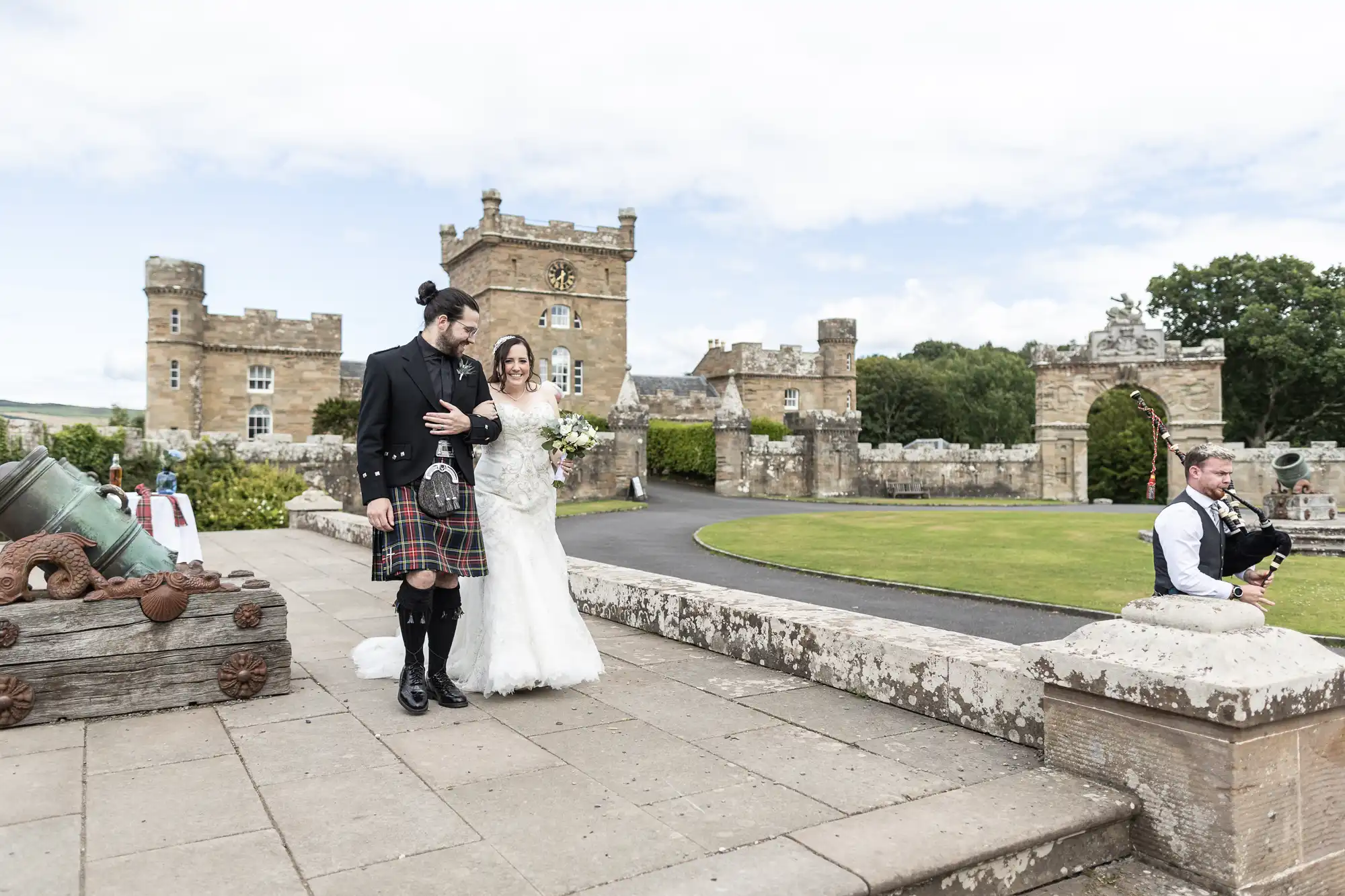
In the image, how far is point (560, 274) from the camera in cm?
4775

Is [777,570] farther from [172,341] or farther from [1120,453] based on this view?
[172,341]

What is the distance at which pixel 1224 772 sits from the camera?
2969 millimetres

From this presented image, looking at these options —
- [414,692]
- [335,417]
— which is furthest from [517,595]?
[335,417]

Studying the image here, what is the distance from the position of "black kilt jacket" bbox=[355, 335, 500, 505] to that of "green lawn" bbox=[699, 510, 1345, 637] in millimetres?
7663

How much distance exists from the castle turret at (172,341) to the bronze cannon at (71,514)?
42308 millimetres

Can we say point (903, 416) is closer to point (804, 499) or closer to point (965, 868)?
point (804, 499)

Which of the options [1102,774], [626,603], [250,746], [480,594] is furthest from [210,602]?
[1102,774]

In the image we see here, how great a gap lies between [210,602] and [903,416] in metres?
63.4

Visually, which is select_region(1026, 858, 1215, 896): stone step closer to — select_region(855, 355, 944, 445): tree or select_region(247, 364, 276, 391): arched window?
select_region(247, 364, 276, 391): arched window

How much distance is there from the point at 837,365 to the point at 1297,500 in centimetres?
3732

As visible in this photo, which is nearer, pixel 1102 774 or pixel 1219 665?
pixel 1219 665

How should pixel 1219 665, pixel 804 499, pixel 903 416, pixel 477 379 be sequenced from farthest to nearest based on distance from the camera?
1. pixel 903 416
2. pixel 804 499
3. pixel 477 379
4. pixel 1219 665

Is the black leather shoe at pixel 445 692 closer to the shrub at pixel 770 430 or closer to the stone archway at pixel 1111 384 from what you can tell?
the stone archway at pixel 1111 384

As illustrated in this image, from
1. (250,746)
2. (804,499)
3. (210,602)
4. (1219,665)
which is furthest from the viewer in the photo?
(804,499)
